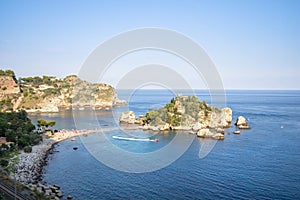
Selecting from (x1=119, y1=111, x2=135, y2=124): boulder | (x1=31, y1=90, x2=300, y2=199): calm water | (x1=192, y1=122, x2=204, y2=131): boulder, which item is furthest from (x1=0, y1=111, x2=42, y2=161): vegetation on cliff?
(x1=192, y1=122, x2=204, y2=131): boulder

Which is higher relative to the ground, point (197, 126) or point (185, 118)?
point (185, 118)

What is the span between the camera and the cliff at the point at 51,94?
88.1 metres

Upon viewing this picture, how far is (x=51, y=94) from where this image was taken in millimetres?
98375

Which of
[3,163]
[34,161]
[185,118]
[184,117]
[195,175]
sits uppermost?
[184,117]

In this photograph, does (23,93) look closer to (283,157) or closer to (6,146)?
(6,146)

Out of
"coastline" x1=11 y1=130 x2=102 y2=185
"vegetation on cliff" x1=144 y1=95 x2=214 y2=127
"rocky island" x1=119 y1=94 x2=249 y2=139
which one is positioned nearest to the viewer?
"coastline" x1=11 y1=130 x2=102 y2=185

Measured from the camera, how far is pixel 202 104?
197ft

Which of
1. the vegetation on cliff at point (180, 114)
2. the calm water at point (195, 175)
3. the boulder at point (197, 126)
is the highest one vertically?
the vegetation on cliff at point (180, 114)

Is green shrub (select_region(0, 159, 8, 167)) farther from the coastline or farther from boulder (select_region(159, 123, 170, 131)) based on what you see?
boulder (select_region(159, 123, 170, 131))

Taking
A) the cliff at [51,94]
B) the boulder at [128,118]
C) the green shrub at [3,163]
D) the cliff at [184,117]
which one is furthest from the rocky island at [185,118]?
the cliff at [51,94]

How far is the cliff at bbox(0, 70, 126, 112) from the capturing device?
289 feet

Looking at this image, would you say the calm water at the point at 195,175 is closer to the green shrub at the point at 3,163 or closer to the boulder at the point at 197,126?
the green shrub at the point at 3,163

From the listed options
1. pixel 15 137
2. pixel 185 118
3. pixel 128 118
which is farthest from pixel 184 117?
pixel 15 137

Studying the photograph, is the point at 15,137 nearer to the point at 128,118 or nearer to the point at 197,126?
the point at 128,118
